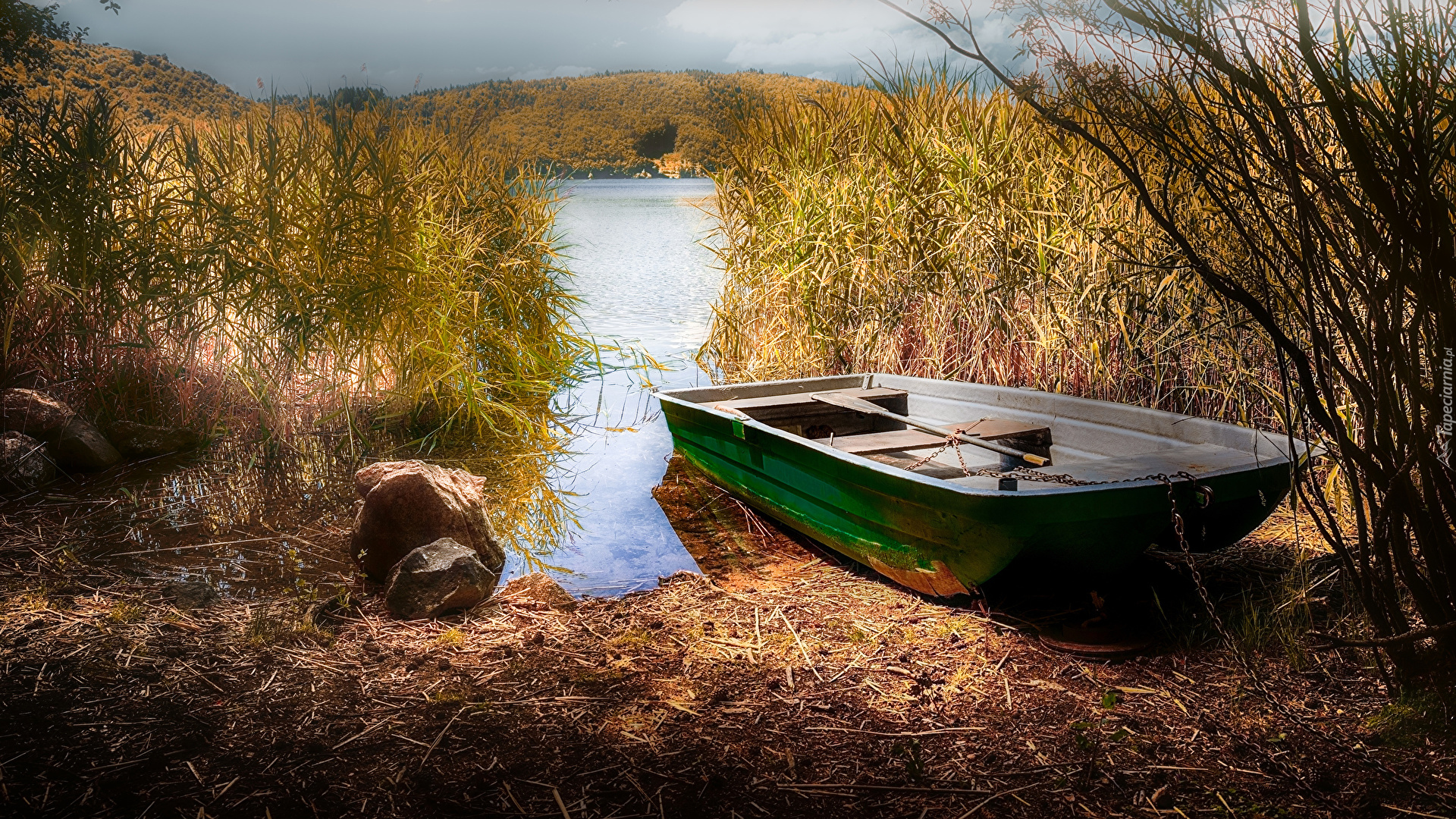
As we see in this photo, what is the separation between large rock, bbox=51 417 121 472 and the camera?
5.46 meters

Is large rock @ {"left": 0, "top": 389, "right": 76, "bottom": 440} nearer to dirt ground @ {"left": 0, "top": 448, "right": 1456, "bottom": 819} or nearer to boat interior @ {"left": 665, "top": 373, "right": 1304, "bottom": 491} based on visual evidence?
dirt ground @ {"left": 0, "top": 448, "right": 1456, "bottom": 819}

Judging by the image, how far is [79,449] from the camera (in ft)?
18.0

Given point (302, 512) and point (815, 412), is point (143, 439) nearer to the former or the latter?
point (302, 512)

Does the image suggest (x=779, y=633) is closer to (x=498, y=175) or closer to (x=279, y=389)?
(x=279, y=389)

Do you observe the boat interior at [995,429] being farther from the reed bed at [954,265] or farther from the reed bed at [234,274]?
the reed bed at [234,274]

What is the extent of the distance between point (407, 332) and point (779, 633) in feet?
12.3

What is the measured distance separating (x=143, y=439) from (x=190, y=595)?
8.71 ft

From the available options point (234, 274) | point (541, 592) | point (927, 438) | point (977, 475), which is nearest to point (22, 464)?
point (234, 274)

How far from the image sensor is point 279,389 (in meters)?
5.93

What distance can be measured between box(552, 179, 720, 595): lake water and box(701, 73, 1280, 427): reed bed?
80 cm

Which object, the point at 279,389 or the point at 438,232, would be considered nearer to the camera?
the point at 279,389

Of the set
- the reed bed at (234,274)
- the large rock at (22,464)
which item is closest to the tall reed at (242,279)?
the reed bed at (234,274)

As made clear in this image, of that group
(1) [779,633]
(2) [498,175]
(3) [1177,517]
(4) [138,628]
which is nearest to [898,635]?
(1) [779,633]

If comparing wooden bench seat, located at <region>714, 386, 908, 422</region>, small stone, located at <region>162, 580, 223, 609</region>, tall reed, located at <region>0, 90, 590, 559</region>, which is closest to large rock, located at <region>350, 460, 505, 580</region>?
small stone, located at <region>162, 580, 223, 609</region>
